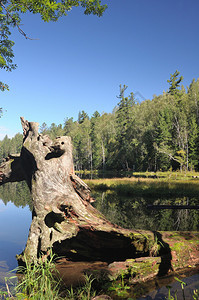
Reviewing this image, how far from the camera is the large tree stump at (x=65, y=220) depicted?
235 inches

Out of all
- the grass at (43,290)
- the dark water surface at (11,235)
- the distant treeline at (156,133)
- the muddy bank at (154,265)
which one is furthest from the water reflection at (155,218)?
the distant treeline at (156,133)

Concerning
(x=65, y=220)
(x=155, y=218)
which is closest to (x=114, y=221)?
(x=155, y=218)

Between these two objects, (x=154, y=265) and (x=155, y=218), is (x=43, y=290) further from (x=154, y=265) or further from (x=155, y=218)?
(x=155, y=218)

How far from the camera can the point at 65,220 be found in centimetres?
620

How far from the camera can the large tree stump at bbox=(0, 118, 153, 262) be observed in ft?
19.6

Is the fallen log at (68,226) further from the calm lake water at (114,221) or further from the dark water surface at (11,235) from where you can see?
the calm lake water at (114,221)

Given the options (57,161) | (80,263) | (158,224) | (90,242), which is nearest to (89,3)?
(57,161)

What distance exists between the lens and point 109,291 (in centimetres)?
457

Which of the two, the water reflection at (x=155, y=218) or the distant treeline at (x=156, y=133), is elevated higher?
the distant treeline at (x=156, y=133)

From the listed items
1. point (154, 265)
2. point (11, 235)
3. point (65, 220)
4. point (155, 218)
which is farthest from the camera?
point (155, 218)

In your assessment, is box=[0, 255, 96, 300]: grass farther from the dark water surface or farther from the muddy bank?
the dark water surface

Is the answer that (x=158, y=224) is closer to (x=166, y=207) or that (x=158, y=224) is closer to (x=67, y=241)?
(x=166, y=207)

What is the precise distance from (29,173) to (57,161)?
5.28 feet

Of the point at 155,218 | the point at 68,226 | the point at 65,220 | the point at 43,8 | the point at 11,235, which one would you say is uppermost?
the point at 43,8
